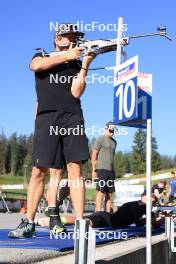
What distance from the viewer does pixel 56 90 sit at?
5.25 meters

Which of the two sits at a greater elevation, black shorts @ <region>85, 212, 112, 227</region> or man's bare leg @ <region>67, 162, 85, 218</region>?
man's bare leg @ <region>67, 162, 85, 218</region>

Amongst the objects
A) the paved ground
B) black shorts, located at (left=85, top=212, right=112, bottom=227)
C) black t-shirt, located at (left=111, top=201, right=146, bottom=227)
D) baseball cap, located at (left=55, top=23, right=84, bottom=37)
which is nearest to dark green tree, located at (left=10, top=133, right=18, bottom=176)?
black t-shirt, located at (left=111, top=201, right=146, bottom=227)

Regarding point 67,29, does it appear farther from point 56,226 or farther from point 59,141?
point 56,226

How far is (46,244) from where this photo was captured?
14.6 feet

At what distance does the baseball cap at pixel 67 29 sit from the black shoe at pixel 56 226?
1847mm

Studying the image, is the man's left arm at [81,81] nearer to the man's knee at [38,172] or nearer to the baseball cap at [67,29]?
the baseball cap at [67,29]

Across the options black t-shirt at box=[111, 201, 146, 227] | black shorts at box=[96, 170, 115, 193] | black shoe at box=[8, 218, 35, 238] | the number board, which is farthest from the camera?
black shorts at box=[96, 170, 115, 193]

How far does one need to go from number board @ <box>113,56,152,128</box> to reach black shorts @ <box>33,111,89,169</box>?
22.7 inches

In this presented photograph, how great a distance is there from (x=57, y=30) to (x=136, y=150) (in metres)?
136

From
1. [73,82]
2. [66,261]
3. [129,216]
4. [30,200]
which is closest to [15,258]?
[66,261]

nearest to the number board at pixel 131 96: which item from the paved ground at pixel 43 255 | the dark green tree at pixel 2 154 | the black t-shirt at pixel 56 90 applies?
the black t-shirt at pixel 56 90

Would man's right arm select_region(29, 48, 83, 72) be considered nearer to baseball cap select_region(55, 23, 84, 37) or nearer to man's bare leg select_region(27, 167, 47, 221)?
baseball cap select_region(55, 23, 84, 37)

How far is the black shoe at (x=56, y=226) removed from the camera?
523 cm

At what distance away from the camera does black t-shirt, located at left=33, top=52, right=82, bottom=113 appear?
5.24 m
